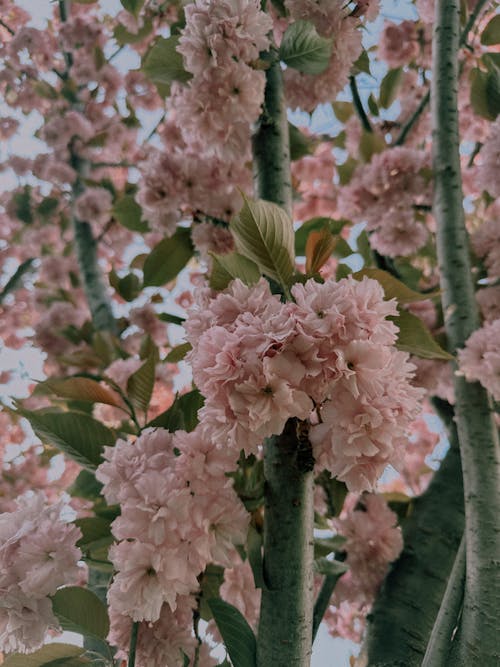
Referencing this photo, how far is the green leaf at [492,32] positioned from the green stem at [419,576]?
1.07 m

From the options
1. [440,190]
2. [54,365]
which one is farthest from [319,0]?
[54,365]

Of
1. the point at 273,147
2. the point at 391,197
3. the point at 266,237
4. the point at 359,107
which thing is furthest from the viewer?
the point at 359,107

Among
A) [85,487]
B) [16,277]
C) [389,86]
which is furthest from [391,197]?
[16,277]

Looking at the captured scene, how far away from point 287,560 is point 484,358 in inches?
19.1

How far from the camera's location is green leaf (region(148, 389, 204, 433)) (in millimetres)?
790

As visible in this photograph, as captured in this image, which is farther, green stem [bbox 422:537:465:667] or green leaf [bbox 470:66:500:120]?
green leaf [bbox 470:66:500:120]

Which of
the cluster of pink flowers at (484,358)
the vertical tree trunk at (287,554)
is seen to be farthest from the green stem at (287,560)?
the cluster of pink flowers at (484,358)

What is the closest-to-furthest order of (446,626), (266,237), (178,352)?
(266,237), (446,626), (178,352)

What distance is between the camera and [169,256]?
127cm

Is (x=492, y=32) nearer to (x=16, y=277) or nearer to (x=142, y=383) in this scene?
(x=142, y=383)

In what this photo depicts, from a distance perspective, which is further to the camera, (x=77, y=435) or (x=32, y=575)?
(x=77, y=435)

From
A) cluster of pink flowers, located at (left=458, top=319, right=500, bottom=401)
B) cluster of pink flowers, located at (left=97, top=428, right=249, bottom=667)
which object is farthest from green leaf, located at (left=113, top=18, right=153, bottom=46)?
cluster of pink flowers, located at (left=97, top=428, right=249, bottom=667)

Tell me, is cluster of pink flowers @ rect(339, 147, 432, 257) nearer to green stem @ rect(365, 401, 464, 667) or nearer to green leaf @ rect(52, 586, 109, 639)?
green stem @ rect(365, 401, 464, 667)

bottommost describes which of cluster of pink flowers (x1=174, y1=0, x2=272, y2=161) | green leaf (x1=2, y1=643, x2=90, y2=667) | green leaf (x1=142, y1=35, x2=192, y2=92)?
green leaf (x1=2, y1=643, x2=90, y2=667)
